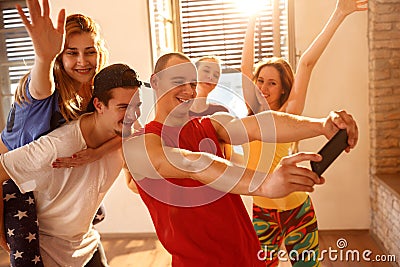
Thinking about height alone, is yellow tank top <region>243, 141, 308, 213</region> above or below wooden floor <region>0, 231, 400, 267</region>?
above

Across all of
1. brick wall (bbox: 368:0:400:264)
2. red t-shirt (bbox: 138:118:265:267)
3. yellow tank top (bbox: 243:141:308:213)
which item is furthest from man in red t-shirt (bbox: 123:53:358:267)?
brick wall (bbox: 368:0:400:264)

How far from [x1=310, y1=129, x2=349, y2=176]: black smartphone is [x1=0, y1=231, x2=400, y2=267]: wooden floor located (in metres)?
2.05

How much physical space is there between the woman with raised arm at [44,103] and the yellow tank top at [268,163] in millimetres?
652

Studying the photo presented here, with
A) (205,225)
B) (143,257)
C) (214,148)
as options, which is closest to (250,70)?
(214,148)

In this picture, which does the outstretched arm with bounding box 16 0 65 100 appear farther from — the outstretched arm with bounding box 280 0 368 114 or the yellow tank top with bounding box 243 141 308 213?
the outstretched arm with bounding box 280 0 368 114

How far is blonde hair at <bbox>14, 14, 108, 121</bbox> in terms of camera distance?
4.59ft

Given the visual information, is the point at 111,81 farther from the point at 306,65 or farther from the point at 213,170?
the point at 306,65

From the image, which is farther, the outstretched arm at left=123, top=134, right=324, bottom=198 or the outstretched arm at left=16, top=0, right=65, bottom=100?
the outstretched arm at left=16, top=0, right=65, bottom=100

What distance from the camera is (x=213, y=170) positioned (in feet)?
3.41

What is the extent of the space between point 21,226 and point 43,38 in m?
0.57

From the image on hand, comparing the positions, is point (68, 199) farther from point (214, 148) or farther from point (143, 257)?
point (143, 257)

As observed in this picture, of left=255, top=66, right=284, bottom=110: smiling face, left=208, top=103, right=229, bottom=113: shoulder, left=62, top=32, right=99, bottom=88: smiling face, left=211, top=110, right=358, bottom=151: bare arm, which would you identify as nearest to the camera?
left=211, top=110, right=358, bottom=151: bare arm

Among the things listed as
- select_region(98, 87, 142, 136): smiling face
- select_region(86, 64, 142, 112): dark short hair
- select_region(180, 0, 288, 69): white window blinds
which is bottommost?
select_region(98, 87, 142, 136): smiling face

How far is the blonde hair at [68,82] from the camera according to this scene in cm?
140
